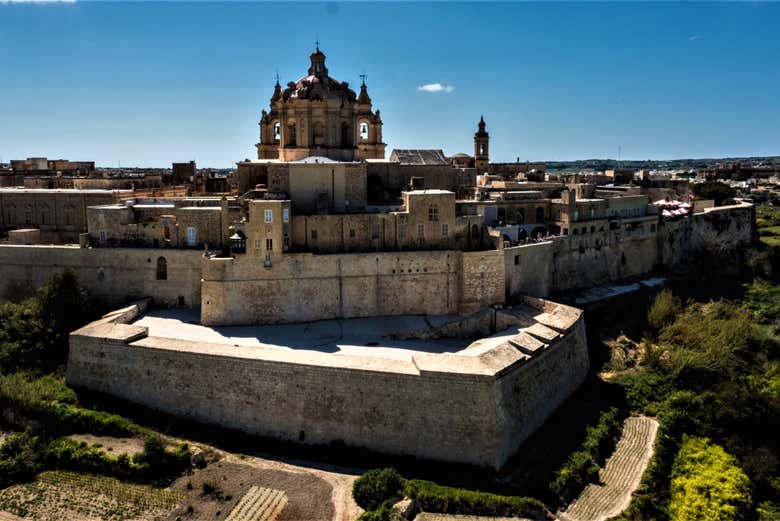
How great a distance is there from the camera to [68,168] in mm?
54906

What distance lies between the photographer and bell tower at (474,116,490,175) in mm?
51625

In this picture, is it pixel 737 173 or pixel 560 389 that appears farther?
pixel 737 173

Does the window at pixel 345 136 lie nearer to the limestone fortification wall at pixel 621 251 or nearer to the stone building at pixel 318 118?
the stone building at pixel 318 118

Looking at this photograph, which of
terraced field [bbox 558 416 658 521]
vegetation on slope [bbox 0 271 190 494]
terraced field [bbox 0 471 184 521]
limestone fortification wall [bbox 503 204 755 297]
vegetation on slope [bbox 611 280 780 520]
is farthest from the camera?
limestone fortification wall [bbox 503 204 755 297]

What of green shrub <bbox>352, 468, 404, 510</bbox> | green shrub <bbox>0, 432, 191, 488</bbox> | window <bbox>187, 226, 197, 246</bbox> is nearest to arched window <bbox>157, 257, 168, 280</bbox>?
window <bbox>187, 226, 197, 246</bbox>

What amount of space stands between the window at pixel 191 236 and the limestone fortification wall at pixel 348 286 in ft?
8.81

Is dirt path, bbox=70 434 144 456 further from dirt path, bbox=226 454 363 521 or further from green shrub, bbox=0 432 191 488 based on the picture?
dirt path, bbox=226 454 363 521

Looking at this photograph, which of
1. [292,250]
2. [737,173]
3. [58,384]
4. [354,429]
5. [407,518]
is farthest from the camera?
[737,173]

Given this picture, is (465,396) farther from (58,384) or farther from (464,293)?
(58,384)

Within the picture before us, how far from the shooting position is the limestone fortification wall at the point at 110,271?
26297 millimetres

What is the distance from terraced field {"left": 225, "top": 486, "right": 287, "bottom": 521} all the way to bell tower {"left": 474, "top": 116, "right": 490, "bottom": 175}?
38.2 meters

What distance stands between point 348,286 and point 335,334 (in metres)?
2.42

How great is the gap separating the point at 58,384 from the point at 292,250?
9919mm

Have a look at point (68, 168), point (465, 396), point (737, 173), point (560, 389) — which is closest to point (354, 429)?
point (465, 396)
